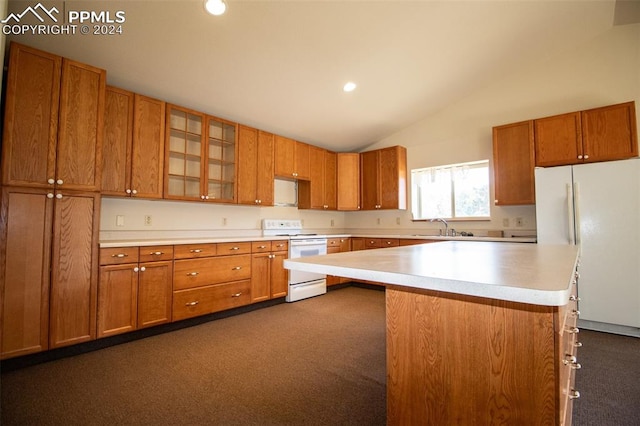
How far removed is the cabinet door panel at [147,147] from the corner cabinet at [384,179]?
3268 millimetres

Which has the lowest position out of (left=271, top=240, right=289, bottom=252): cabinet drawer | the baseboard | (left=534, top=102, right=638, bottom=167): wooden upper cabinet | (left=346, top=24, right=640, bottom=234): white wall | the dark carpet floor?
the dark carpet floor

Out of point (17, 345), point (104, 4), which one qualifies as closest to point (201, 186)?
point (104, 4)

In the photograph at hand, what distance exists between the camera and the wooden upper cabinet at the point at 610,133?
287 cm

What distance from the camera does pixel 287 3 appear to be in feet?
7.81

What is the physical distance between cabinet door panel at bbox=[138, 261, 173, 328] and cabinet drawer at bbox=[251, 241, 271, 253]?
966 mm

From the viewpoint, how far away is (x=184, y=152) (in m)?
3.27

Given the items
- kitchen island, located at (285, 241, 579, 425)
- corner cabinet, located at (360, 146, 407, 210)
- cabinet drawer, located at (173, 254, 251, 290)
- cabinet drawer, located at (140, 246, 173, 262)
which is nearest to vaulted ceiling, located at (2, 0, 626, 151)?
corner cabinet, located at (360, 146, 407, 210)

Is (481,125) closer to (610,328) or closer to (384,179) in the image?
(384,179)

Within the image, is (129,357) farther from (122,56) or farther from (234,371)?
(122,56)

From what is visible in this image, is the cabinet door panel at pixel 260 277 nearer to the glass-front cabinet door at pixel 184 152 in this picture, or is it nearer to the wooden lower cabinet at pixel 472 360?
the glass-front cabinet door at pixel 184 152

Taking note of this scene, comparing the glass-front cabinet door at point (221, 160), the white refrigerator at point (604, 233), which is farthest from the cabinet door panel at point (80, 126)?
the white refrigerator at point (604, 233)

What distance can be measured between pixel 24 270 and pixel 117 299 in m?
0.65

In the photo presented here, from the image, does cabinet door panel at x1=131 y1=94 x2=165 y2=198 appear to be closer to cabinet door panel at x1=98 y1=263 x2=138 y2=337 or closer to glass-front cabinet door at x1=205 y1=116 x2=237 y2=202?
glass-front cabinet door at x1=205 y1=116 x2=237 y2=202

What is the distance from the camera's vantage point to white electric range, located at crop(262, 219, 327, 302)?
3920mm
